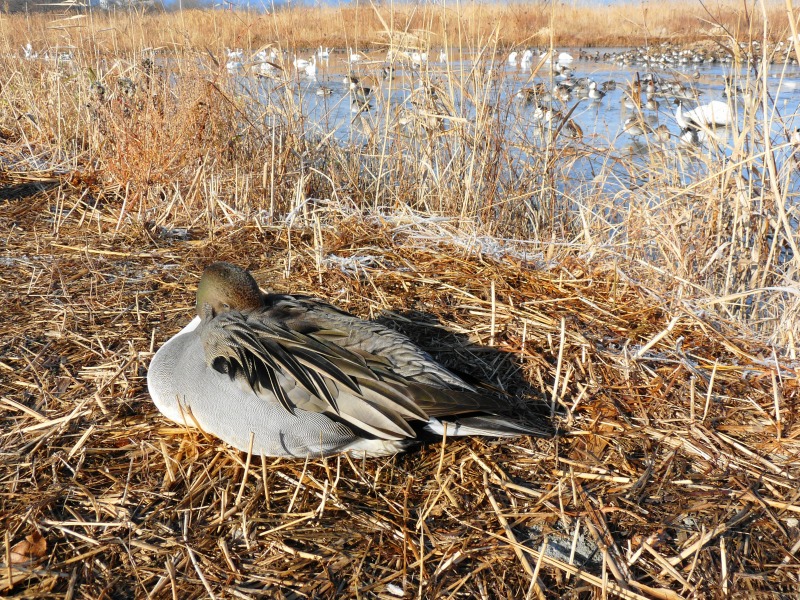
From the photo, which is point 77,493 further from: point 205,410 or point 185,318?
point 185,318

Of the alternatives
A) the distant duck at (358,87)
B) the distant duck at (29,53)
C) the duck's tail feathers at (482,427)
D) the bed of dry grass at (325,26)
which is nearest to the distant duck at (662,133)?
the bed of dry grass at (325,26)

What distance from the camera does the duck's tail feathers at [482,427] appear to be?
212cm

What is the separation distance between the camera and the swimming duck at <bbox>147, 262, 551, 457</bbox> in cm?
212

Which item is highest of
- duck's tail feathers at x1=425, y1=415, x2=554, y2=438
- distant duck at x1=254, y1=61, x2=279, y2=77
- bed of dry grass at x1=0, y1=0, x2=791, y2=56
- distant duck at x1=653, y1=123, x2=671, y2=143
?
bed of dry grass at x1=0, y1=0, x2=791, y2=56

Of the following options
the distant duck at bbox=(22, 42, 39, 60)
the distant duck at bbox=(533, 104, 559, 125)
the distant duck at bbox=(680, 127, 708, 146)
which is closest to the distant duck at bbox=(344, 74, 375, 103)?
the distant duck at bbox=(533, 104, 559, 125)

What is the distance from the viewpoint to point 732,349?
282 centimetres

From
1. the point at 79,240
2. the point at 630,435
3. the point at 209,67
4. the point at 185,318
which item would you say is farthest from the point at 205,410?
the point at 209,67

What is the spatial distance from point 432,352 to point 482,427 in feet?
2.41

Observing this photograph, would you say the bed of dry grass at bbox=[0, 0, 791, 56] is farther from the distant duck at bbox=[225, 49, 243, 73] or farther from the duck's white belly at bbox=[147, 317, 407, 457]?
the duck's white belly at bbox=[147, 317, 407, 457]

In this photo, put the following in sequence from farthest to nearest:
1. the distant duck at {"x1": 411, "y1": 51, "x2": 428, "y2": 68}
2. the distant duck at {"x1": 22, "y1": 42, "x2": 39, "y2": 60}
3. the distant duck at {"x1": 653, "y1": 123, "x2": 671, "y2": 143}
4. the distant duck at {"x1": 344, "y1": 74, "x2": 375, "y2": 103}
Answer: the distant duck at {"x1": 22, "y1": 42, "x2": 39, "y2": 60} → the distant duck at {"x1": 344, "y1": 74, "x2": 375, "y2": 103} → the distant duck at {"x1": 411, "y1": 51, "x2": 428, "y2": 68} → the distant duck at {"x1": 653, "y1": 123, "x2": 671, "y2": 143}

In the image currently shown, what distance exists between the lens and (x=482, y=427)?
7.02 ft

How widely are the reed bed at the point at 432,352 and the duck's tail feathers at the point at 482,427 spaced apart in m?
0.12

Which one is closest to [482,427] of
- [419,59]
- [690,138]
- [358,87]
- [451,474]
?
[451,474]

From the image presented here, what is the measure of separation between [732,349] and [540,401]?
2.94 feet
